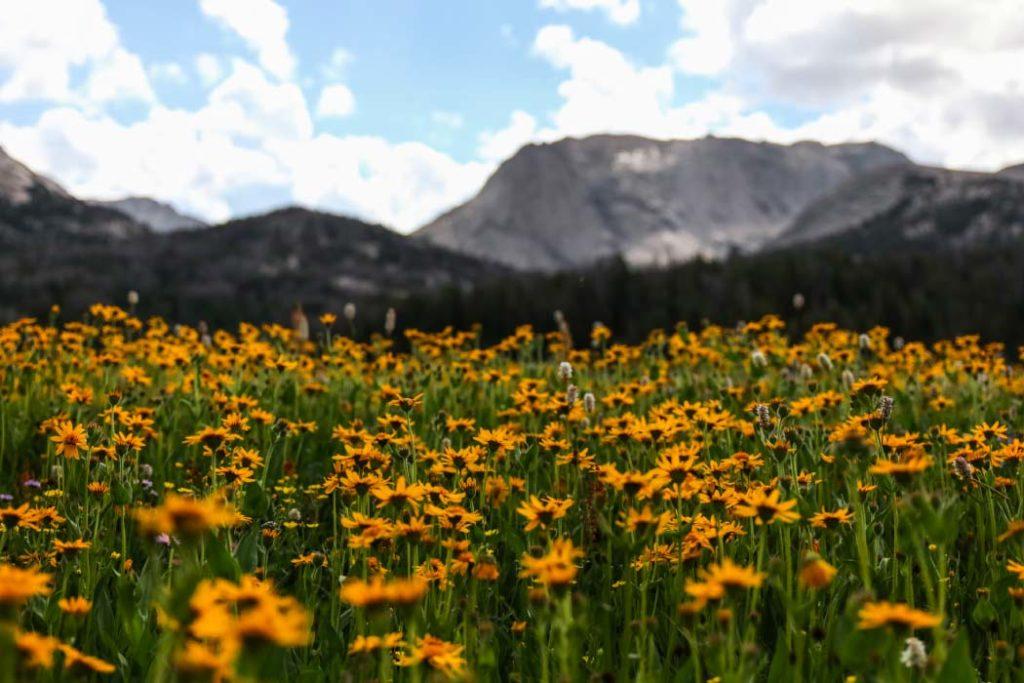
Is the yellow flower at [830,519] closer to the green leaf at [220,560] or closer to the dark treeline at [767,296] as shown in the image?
the green leaf at [220,560]

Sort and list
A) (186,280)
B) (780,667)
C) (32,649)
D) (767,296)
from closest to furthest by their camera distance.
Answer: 1. (32,649)
2. (780,667)
3. (767,296)
4. (186,280)

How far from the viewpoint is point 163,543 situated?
9.81 feet

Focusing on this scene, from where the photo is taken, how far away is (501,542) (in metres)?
3.45

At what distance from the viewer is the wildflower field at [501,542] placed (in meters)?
1.73

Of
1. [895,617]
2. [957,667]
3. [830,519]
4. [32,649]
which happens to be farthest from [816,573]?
[32,649]

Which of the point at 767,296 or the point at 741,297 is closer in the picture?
the point at 741,297

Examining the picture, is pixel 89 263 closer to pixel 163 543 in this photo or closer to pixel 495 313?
pixel 495 313

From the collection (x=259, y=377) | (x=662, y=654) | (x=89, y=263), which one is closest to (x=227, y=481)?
(x=662, y=654)

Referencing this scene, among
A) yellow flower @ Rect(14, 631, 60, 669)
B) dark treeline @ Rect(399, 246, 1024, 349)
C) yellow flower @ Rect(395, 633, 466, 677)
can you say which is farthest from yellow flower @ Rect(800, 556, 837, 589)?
dark treeline @ Rect(399, 246, 1024, 349)

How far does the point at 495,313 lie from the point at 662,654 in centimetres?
7317

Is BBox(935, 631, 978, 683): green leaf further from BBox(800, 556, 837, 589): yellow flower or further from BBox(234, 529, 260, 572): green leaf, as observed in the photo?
BBox(234, 529, 260, 572): green leaf

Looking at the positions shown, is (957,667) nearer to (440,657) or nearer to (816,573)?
(816,573)

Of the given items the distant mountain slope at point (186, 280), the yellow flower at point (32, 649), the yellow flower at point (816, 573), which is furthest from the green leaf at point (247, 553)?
the distant mountain slope at point (186, 280)

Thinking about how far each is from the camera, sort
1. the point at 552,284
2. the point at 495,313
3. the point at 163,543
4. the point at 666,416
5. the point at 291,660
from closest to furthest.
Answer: the point at 291,660 < the point at 163,543 < the point at 666,416 < the point at 495,313 < the point at 552,284
